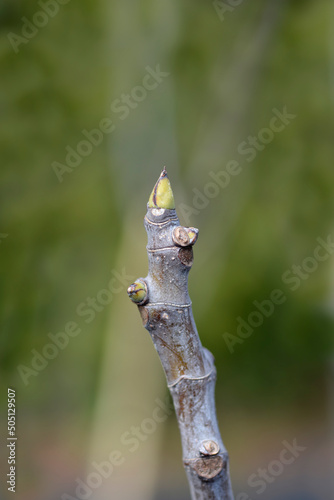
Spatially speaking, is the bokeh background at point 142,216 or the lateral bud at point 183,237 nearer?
the lateral bud at point 183,237

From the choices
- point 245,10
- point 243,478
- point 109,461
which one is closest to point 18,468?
point 109,461

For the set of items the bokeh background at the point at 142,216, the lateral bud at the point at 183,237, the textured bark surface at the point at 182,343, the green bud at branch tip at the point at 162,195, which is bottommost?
the textured bark surface at the point at 182,343

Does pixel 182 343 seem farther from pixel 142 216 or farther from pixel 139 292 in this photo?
pixel 142 216

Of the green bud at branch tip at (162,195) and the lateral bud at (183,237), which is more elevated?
the green bud at branch tip at (162,195)

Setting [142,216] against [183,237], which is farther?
[142,216]

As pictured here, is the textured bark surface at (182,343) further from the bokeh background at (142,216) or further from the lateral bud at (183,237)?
the bokeh background at (142,216)

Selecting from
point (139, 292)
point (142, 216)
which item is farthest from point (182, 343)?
point (142, 216)

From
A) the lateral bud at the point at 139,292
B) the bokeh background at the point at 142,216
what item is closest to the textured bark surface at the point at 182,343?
the lateral bud at the point at 139,292

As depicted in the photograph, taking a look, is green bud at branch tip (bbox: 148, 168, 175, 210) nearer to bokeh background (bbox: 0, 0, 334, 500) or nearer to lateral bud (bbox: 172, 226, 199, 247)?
lateral bud (bbox: 172, 226, 199, 247)
